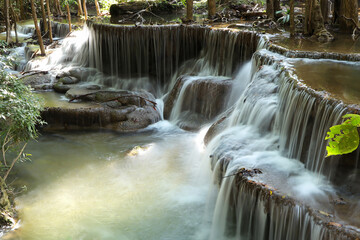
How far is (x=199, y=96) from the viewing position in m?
10.4

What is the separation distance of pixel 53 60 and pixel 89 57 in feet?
5.96

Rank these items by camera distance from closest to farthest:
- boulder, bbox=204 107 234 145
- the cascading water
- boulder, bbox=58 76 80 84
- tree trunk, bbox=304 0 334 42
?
the cascading water
boulder, bbox=204 107 234 145
tree trunk, bbox=304 0 334 42
boulder, bbox=58 76 80 84

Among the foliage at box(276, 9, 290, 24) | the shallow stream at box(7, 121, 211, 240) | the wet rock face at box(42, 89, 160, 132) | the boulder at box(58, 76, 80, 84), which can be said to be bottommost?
the shallow stream at box(7, 121, 211, 240)

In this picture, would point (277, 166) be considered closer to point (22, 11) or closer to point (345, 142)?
point (345, 142)

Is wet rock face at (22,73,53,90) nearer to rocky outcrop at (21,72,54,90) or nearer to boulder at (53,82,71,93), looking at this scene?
rocky outcrop at (21,72,54,90)

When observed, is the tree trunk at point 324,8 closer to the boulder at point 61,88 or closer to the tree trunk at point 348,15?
the tree trunk at point 348,15

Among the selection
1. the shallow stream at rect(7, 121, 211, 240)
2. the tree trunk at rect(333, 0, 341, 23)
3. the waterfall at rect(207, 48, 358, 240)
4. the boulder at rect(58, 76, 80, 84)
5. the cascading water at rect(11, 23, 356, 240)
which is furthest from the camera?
the boulder at rect(58, 76, 80, 84)

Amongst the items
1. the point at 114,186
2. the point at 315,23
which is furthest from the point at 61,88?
the point at 315,23

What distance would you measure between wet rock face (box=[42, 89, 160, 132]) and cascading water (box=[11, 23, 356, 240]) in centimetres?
42

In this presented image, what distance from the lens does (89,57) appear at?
14070 mm

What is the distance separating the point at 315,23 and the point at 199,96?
3912 millimetres

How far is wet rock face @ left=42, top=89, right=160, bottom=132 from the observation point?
1024 centimetres

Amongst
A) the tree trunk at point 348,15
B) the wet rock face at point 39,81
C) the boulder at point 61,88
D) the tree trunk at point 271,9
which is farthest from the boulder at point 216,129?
the wet rock face at point 39,81

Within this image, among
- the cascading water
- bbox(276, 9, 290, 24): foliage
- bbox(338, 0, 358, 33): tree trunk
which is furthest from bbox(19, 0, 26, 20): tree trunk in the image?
bbox(338, 0, 358, 33): tree trunk
